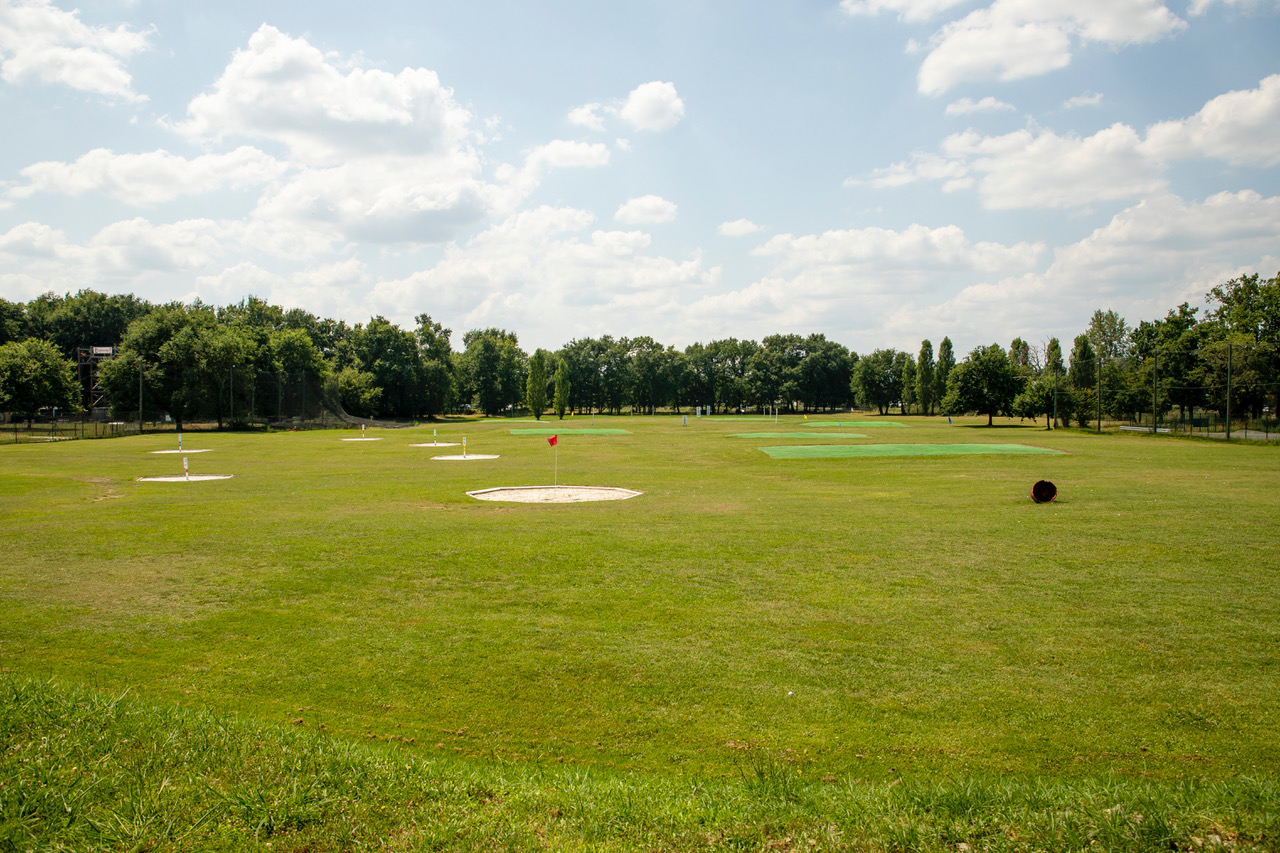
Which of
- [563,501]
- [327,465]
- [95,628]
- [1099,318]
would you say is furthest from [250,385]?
[1099,318]

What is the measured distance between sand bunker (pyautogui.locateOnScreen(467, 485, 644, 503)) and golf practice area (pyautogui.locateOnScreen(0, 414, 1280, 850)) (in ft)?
10.6

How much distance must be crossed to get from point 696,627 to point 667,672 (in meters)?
1.49

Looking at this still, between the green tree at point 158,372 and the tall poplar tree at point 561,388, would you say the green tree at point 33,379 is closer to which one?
the green tree at point 158,372

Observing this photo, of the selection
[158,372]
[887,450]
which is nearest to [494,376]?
[158,372]

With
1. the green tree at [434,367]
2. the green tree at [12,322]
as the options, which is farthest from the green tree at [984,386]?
the green tree at [12,322]

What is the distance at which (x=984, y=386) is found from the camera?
82.8 metres

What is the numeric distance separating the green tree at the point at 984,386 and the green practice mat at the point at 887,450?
4704 centimetres

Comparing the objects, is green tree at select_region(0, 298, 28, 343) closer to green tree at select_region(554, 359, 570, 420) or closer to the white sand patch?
green tree at select_region(554, 359, 570, 420)

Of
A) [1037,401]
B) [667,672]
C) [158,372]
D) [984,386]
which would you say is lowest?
[667,672]

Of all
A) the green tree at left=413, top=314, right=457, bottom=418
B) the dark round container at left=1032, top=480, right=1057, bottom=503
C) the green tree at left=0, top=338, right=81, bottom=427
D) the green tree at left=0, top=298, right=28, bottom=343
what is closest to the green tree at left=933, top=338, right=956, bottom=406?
the green tree at left=413, top=314, right=457, bottom=418

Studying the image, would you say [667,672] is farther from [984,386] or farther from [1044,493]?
[984,386]

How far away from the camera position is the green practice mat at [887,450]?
35531 mm

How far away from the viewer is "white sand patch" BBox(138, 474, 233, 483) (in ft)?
79.8

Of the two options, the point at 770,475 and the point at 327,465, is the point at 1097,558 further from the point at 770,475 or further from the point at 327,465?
the point at 327,465
